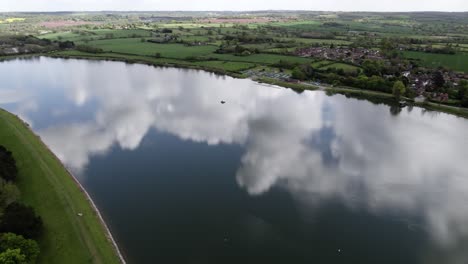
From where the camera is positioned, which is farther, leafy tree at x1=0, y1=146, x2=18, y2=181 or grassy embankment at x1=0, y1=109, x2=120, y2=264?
leafy tree at x1=0, y1=146, x2=18, y2=181

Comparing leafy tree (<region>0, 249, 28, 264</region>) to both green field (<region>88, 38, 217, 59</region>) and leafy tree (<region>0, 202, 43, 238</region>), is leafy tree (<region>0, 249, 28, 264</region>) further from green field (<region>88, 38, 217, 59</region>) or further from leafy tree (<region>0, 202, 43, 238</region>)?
green field (<region>88, 38, 217, 59</region>)

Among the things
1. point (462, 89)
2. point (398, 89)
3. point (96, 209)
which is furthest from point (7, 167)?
point (462, 89)

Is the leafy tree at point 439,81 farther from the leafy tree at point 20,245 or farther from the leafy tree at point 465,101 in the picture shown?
the leafy tree at point 20,245

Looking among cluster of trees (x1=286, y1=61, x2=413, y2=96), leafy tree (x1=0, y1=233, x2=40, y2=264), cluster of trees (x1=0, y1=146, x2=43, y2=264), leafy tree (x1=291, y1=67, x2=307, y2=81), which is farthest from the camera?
leafy tree (x1=291, y1=67, x2=307, y2=81)

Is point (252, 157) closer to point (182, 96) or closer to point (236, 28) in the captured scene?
point (182, 96)

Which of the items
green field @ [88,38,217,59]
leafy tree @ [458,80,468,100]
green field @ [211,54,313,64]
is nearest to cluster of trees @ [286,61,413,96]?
green field @ [211,54,313,64]

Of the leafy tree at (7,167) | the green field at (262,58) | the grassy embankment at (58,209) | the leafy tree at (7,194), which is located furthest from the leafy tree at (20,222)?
the green field at (262,58)
